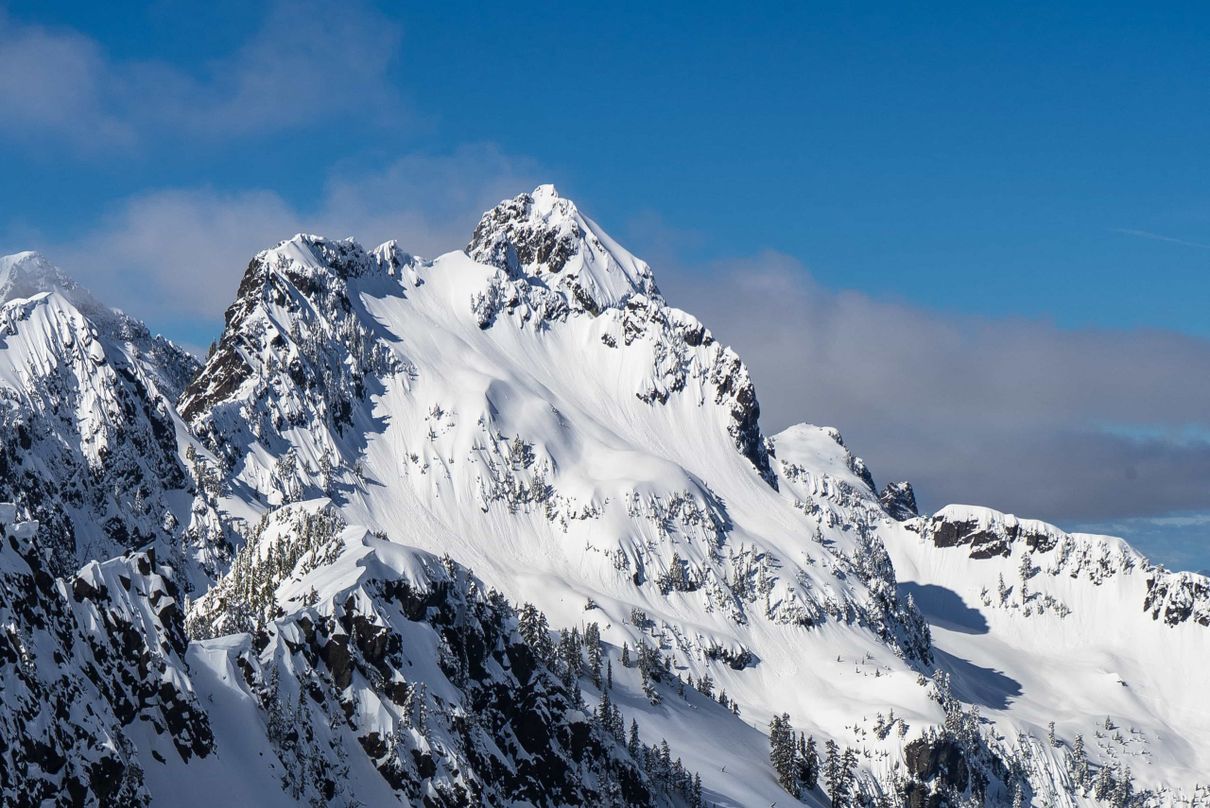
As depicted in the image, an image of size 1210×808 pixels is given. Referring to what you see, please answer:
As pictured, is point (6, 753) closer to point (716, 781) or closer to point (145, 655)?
point (145, 655)

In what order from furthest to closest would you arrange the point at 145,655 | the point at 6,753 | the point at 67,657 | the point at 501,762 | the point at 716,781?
the point at 716,781, the point at 501,762, the point at 145,655, the point at 67,657, the point at 6,753

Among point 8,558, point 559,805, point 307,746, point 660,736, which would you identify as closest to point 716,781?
point 660,736

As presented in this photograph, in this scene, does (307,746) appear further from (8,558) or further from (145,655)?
(8,558)

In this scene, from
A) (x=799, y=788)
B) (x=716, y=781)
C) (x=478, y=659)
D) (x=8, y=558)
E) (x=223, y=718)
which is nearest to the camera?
(x=8, y=558)

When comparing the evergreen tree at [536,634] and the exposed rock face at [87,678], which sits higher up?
the evergreen tree at [536,634]

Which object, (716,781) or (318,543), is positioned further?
(716,781)

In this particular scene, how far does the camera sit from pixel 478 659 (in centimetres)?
14062

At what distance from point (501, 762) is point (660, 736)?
2706 inches

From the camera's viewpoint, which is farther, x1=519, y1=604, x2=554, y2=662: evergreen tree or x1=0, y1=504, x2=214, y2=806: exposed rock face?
x1=519, y1=604, x2=554, y2=662: evergreen tree

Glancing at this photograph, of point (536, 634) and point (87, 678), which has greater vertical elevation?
point (536, 634)

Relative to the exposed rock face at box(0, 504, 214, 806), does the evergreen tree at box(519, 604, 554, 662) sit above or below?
above

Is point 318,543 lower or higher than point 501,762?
higher

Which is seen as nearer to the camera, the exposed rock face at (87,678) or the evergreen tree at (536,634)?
the exposed rock face at (87,678)

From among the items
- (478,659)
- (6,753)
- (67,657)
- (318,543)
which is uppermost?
(318,543)
